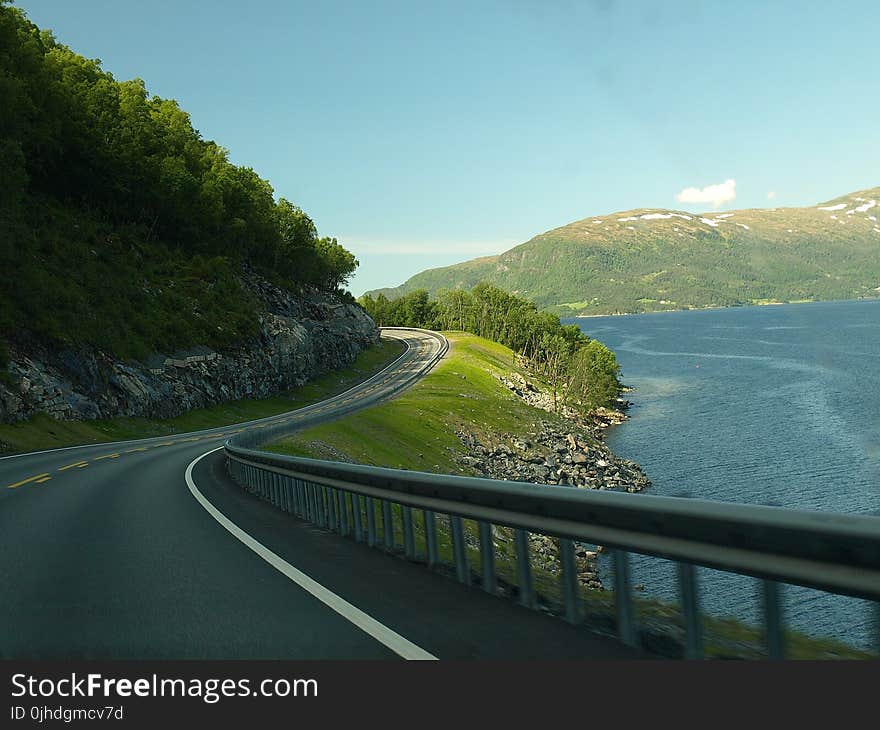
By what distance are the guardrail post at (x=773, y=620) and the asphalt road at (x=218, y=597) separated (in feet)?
3.30

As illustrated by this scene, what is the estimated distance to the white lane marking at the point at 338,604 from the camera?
503 cm

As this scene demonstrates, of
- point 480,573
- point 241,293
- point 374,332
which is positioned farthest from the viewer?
point 374,332

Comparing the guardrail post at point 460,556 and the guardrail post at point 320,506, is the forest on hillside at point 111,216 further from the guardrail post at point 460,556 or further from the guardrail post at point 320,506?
the guardrail post at point 460,556

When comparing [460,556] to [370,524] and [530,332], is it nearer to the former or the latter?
[370,524]

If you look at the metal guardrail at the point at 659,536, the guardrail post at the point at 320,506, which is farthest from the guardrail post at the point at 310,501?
the metal guardrail at the point at 659,536

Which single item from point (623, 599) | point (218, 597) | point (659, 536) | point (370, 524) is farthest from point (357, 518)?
point (659, 536)

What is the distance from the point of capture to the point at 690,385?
108 meters

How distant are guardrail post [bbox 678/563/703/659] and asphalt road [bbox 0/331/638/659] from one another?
18.0 inches

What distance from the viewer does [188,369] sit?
2286 inches

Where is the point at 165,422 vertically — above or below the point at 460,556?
below

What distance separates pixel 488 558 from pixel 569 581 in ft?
4.10

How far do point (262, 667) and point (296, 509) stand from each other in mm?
9201

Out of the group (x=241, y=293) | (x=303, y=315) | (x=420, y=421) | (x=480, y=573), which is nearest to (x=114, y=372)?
(x=420, y=421)

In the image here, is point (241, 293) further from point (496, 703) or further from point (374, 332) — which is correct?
point (496, 703)
